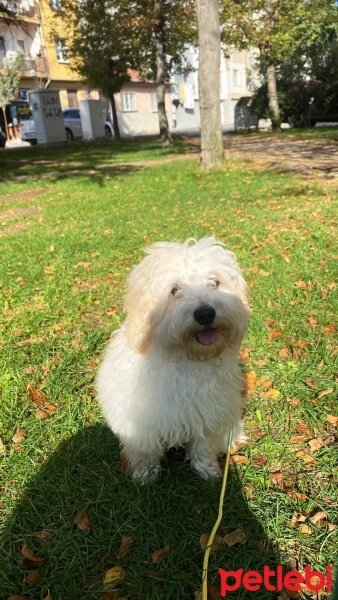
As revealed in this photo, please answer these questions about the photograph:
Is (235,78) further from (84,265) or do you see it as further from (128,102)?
(84,265)

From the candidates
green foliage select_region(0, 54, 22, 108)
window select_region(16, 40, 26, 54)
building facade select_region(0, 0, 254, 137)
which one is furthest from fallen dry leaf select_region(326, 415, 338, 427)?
window select_region(16, 40, 26, 54)

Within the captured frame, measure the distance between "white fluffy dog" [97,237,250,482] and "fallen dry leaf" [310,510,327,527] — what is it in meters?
0.56

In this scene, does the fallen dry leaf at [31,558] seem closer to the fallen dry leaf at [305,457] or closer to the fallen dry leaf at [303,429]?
the fallen dry leaf at [305,457]

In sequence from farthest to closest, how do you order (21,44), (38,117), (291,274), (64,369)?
(21,44)
(38,117)
(291,274)
(64,369)

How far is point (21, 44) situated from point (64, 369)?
47710 mm

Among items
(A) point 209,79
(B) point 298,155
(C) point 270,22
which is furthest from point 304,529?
(C) point 270,22

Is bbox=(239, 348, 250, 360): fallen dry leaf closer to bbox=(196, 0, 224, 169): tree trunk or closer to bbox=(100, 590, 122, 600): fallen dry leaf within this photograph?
bbox=(100, 590, 122, 600): fallen dry leaf

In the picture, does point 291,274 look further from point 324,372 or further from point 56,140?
point 56,140

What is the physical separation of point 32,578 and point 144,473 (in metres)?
0.75

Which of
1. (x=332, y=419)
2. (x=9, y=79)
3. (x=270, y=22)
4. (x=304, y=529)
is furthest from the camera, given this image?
(x=9, y=79)

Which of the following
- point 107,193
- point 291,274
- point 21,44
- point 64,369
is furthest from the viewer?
point 21,44

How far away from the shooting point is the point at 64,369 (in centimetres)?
367

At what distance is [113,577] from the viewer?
2166 mm

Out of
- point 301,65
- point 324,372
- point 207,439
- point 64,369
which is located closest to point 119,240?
point 64,369
